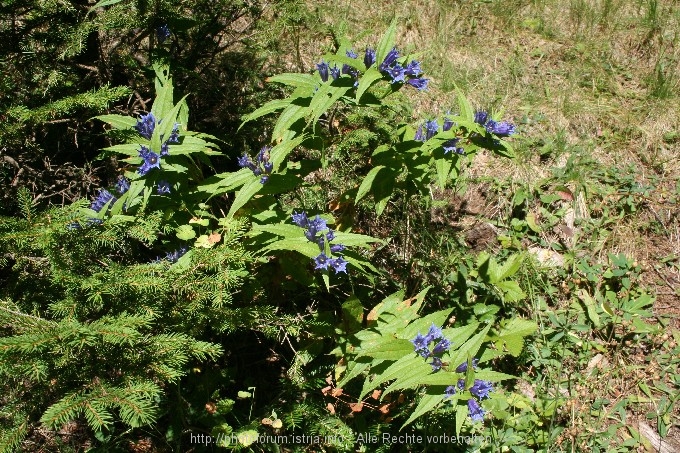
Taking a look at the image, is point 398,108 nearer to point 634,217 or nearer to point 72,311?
point 634,217

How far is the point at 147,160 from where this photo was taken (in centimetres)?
219

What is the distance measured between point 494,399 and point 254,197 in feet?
5.88

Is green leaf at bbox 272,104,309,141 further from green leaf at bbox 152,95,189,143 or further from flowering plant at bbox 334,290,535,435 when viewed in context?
flowering plant at bbox 334,290,535,435

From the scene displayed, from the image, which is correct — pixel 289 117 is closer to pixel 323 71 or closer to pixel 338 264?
pixel 323 71

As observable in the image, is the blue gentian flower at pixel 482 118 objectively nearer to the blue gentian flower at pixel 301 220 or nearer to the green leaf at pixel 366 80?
the green leaf at pixel 366 80

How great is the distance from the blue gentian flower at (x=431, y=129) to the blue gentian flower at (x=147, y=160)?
3.79 feet

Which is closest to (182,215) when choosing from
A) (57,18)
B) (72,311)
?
(72,311)

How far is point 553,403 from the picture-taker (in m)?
3.33

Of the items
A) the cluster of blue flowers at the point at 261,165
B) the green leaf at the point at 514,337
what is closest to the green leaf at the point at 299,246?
the cluster of blue flowers at the point at 261,165

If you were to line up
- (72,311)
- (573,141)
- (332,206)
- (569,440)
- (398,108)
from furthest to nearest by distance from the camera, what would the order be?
1. (573,141)
2. (398,108)
3. (569,440)
4. (332,206)
5. (72,311)

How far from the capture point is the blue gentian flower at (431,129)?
2555 millimetres

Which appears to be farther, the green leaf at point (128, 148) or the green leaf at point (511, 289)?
the green leaf at point (511, 289)

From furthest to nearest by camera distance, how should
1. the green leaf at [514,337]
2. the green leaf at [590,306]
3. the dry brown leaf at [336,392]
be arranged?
the green leaf at [590,306] → the green leaf at [514,337] → the dry brown leaf at [336,392]

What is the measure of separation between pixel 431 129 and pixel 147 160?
1.21 meters
